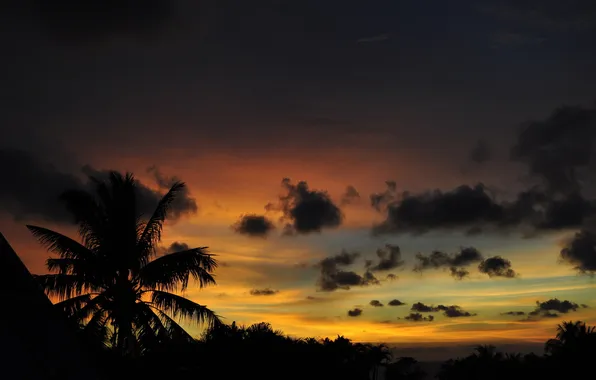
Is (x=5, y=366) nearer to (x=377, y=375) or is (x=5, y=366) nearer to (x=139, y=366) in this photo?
(x=139, y=366)

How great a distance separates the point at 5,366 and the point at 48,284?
65.5 feet

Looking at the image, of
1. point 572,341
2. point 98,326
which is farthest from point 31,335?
point 572,341

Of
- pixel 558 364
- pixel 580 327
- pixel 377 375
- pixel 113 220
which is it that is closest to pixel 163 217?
pixel 113 220

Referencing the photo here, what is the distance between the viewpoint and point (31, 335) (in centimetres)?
896

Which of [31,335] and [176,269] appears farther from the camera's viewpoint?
[176,269]

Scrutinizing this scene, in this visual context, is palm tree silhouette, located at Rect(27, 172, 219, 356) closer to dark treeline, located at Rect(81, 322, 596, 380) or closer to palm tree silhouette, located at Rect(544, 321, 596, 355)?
dark treeline, located at Rect(81, 322, 596, 380)

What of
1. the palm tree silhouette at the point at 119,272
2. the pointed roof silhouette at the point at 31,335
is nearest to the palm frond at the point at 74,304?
the palm tree silhouette at the point at 119,272

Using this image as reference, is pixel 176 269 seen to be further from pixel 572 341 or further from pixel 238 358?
pixel 572 341

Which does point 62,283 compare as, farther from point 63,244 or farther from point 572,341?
point 572,341

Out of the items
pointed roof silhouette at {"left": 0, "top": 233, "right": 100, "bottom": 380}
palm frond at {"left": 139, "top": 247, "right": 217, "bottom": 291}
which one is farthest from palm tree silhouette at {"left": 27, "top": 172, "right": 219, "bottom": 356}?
pointed roof silhouette at {"left": 0, "top": 233, "right": 100, "bottom": 380}

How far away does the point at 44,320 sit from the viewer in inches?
361

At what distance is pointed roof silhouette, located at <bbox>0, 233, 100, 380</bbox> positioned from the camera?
8.70 metres

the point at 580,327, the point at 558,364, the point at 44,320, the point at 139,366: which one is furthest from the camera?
the point at 580,327

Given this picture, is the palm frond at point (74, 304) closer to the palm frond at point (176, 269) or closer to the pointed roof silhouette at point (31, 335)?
the palm frond at point (176, 269)
